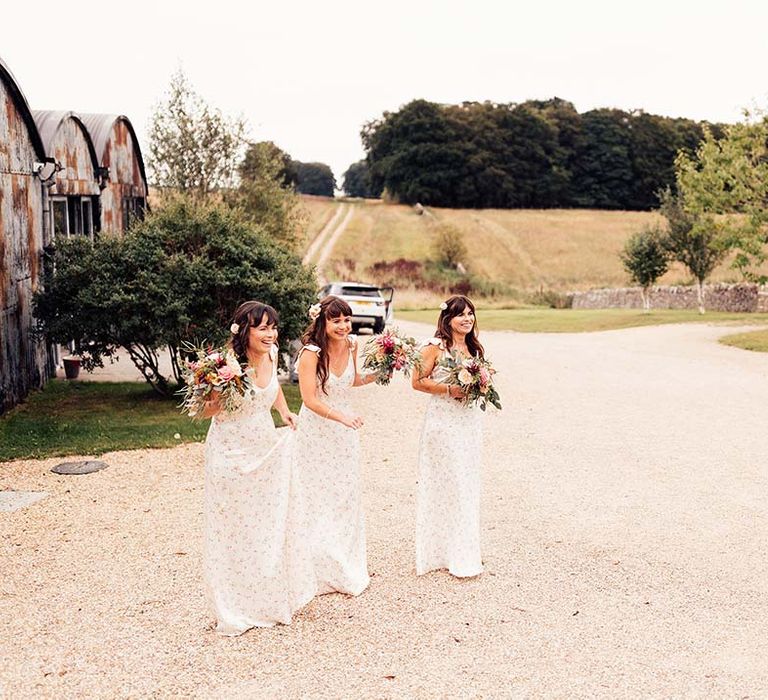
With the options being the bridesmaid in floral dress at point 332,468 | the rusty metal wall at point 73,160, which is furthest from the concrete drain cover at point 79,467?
the rusty metal wall at point 73,160

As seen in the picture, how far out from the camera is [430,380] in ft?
21.0

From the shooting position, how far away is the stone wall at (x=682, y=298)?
110 feet

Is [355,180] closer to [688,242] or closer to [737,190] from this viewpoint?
[688,242]

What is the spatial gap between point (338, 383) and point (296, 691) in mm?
2080

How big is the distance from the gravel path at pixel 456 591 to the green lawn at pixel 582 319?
18.1 m

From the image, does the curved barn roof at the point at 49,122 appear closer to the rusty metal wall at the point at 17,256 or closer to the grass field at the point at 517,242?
the rusty metal wall at the point at 17,256

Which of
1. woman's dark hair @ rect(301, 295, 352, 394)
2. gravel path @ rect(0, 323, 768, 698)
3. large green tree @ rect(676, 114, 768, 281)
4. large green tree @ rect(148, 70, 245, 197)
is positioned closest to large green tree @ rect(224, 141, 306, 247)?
large green tree @ rect(148, 70, 245, 197)

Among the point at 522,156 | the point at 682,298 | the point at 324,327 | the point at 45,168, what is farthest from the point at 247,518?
the point at 522,156

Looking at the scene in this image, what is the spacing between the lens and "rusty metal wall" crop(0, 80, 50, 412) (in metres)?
13.2

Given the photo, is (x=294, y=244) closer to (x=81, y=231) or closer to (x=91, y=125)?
(x=91, y=125)

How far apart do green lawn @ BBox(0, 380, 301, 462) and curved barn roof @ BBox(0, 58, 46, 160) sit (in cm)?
398

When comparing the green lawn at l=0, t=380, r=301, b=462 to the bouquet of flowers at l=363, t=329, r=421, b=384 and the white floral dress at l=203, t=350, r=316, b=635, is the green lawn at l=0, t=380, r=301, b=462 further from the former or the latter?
the white floral dress at l=203, t=350, r=316, b=635

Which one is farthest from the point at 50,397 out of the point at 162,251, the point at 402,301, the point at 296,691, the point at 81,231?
the point at 402,301

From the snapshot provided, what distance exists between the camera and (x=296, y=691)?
4684 mm
